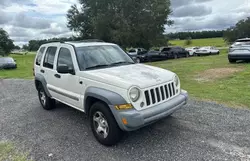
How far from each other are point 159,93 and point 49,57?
3.41m

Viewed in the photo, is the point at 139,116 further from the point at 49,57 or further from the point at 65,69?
the point at 49,57

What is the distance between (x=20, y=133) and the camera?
4730 mm

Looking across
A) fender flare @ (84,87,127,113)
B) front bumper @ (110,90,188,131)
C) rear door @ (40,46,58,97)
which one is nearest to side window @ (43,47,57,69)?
rear door @ (40,46,58,97)

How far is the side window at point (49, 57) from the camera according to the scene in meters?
5.55

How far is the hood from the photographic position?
362cm

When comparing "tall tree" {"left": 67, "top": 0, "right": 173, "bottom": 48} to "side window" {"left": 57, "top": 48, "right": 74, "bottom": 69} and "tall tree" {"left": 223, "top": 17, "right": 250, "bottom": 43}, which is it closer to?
A: "side window" {"left": 57, "top": 48, "right": 74, "bottom": 69}

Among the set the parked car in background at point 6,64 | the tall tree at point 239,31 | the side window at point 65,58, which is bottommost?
the parked car in background at point 6,64

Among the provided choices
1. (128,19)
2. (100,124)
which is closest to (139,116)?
(100,124)

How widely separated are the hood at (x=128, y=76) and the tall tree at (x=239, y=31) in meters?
52.9

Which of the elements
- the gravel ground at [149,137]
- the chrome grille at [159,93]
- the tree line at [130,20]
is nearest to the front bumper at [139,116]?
the chrome grille at [159,93]

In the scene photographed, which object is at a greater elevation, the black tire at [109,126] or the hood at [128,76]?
the hood at [128,76]

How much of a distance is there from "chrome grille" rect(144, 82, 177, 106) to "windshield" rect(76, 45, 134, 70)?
4.36 ft

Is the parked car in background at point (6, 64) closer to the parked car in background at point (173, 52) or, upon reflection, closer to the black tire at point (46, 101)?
the parked car in background at point (173, 52)

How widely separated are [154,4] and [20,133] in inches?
919
